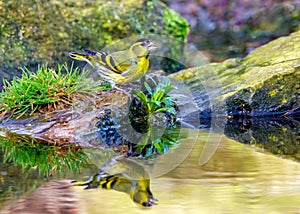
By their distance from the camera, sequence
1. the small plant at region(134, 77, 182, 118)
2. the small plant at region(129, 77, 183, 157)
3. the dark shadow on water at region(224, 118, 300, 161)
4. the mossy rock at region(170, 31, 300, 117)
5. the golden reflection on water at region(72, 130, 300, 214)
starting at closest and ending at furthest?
the golden reflection on water at region(72, 130, 300, 214) < the dark shadow on water at region(224, 118, 300, 161) < the small plant at region(129, 77, 183, 157) < the small plant at region(134, 77, 182, 118) < the mossy rock at region(170, 31, 300, 117)

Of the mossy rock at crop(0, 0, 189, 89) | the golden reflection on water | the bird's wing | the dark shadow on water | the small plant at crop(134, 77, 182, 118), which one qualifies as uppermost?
the mossy rock at crop(0, 0, 189, 89)

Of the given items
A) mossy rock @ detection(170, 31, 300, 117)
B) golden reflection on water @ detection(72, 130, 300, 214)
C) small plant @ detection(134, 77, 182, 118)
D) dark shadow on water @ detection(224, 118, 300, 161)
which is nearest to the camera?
golden reflection on water @ detection(72, 130, 300, 214)

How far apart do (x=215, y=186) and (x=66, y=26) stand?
5.04 metres

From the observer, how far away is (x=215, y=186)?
291 centimetres

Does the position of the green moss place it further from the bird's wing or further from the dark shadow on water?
the dark shadow on water

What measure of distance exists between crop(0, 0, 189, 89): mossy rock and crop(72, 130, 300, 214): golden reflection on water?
369 cm

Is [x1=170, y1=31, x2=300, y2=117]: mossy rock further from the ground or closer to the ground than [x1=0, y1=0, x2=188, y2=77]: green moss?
closer to the ground

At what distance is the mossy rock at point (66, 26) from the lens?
6852 mm

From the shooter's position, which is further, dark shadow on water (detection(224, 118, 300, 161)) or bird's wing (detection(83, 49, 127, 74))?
bird's wing (detection(83, 49, 127, 74))

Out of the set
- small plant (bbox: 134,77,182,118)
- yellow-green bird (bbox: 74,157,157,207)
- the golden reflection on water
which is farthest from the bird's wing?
yellow-green bird (bbox: 74,157,157,207)

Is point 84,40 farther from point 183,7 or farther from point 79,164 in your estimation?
point 183,7

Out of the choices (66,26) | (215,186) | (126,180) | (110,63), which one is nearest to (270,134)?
(110,63)

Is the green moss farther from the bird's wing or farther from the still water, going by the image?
the still water

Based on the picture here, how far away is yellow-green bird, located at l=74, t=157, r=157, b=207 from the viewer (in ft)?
8.96
